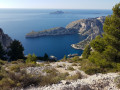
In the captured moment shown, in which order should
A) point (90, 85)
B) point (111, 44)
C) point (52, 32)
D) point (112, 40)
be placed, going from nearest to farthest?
point (90, 85)
point (112, 40)
point (111, 44)
point (52, 32)

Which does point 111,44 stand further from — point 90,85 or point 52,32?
point 52,32

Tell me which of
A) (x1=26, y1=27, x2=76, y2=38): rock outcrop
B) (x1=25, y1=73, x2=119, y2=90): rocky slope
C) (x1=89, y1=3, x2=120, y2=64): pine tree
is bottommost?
(x1=26, y1=27, x2=76, y2=38): rock outcrop

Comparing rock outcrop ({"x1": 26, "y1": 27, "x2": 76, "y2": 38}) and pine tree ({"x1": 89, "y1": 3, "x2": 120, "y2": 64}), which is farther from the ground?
pine tree ({"x1": 89, "y1": 3, "x2": 120, "y2": 64})

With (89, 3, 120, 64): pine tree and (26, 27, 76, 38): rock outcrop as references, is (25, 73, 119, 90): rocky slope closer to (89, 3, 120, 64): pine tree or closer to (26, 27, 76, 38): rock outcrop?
(89, 3, 120, 64): pine tree

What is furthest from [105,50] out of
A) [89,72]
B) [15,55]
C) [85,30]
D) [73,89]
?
[85,30]

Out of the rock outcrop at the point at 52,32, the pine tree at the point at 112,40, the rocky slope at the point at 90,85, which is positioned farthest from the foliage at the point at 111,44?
the rock outcrop at the point at 52,32

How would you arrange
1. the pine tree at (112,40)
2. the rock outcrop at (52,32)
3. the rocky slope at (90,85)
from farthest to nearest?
the rock outcrop at (52,32) < the pine tree at (112,40) < the rocky slope at (90,85)

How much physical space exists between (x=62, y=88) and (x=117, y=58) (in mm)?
5983

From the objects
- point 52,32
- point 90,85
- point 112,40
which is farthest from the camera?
point 52,32

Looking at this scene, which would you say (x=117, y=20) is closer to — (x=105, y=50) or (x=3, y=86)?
(x=105, y=50)

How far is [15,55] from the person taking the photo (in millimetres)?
24812

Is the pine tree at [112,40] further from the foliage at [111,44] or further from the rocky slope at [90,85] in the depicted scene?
the rocky slope at [90,85]

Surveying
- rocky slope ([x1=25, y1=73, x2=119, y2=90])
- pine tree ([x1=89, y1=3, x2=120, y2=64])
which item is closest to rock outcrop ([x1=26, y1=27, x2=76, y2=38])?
pine tree ([x1=89, y1=3, x2=120, y2=64])

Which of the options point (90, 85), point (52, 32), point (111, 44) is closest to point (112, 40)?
point (111, 44)
